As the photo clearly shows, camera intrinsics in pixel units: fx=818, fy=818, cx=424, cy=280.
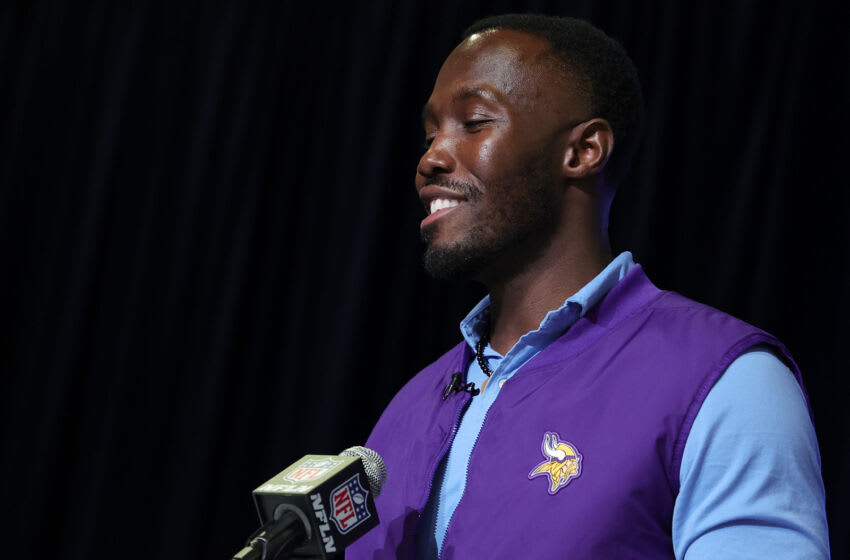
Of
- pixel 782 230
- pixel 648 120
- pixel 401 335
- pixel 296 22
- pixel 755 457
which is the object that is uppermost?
pixel 296 22

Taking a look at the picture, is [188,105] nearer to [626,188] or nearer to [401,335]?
[401,335]

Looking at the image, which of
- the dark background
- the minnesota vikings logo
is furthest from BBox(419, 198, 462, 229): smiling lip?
the dark background

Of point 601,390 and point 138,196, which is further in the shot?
point 138,196

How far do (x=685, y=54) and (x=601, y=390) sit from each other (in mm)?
1393

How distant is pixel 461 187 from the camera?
4.26 feet

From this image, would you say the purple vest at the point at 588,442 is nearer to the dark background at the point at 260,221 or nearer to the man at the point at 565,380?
the man at the point at 565,380

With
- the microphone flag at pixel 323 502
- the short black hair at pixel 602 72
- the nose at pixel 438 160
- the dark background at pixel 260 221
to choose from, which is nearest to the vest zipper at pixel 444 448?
the microphone flag at pixel 323 502

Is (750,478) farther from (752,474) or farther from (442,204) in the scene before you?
(442,204)

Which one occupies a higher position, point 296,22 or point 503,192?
point 296,22

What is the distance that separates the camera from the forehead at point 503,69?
1.33m

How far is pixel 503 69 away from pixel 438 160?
0.19 metres

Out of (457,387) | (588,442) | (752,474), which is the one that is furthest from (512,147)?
(752,474)

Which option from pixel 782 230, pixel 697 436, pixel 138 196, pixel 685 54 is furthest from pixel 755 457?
pixel 138 196

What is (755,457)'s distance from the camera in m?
0.90
